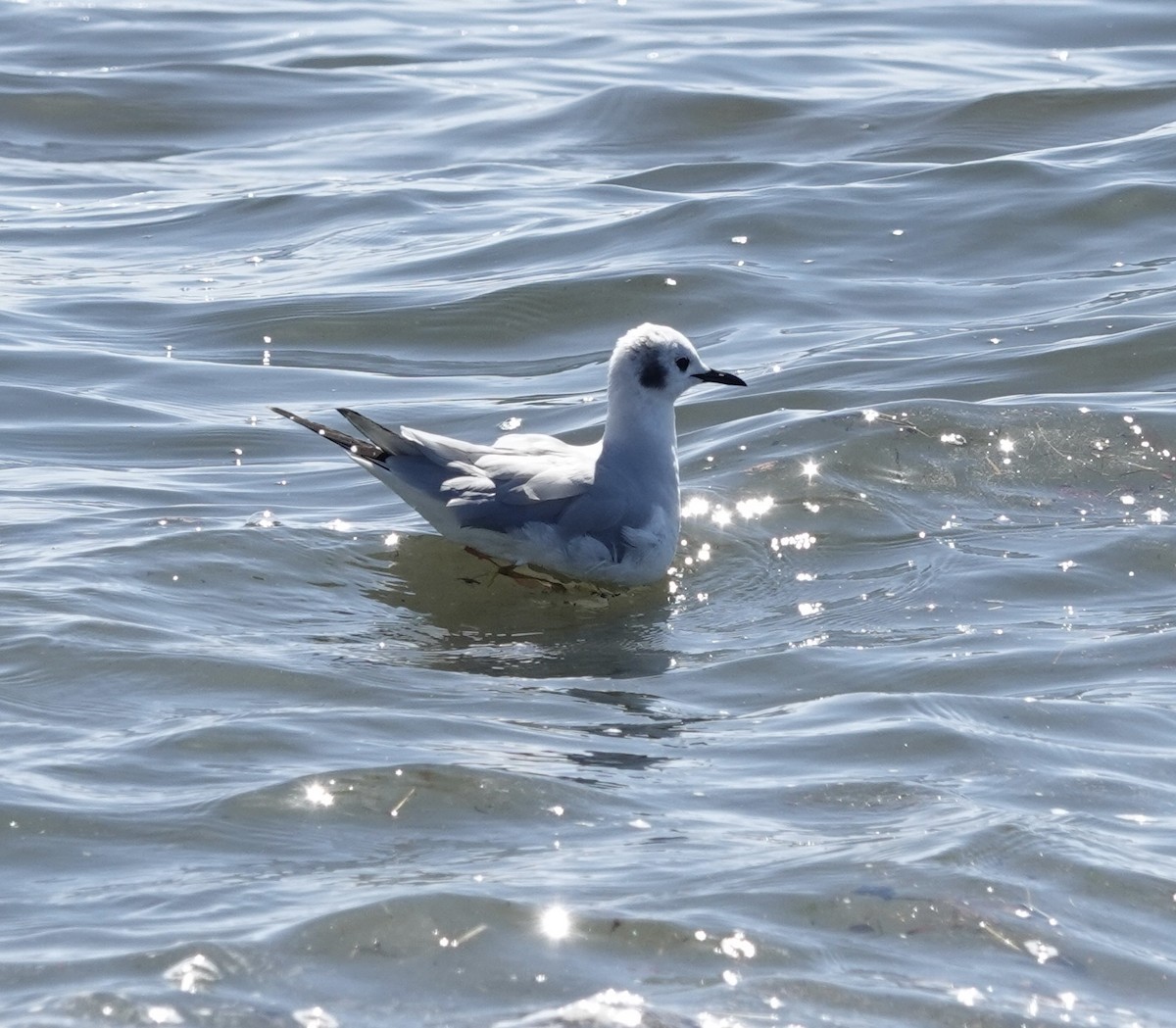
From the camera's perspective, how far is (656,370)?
7379 mm

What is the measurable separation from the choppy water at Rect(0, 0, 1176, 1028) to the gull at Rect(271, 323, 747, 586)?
0.61 ft

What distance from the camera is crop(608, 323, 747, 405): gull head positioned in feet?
24.1

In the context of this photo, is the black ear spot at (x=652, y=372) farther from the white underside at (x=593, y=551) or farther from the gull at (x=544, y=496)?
the white underside at (x=593, y=551)

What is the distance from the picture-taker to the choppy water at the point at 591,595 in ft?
14.3

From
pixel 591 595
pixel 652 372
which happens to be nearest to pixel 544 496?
pixel 591 595

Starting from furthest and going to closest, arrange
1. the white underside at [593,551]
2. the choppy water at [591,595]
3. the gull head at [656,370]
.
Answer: the gull head at [656,370] < the white underside at [593,551] < the choppy water at [591,595]

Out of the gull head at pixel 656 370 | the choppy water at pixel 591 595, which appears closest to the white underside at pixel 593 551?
the choppy water at pixel 591 595

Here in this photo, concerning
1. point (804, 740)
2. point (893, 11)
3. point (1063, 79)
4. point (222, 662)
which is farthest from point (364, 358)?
point (893, 11)

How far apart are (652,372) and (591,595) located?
2.87 feet

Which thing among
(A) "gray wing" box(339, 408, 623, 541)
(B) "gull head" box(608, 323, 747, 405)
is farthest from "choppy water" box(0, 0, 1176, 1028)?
(B) "gull head" box(608, 323, 747, 405)

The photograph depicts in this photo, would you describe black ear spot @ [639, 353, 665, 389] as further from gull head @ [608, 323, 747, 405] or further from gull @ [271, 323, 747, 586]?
gull @ [271, 323, 747, 586]

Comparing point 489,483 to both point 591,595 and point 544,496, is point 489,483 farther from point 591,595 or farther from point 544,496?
point 591,595

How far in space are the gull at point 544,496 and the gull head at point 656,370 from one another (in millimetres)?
137

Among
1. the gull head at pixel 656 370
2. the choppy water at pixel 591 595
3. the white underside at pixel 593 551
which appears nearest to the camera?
the choppy water at pixel 591 595
